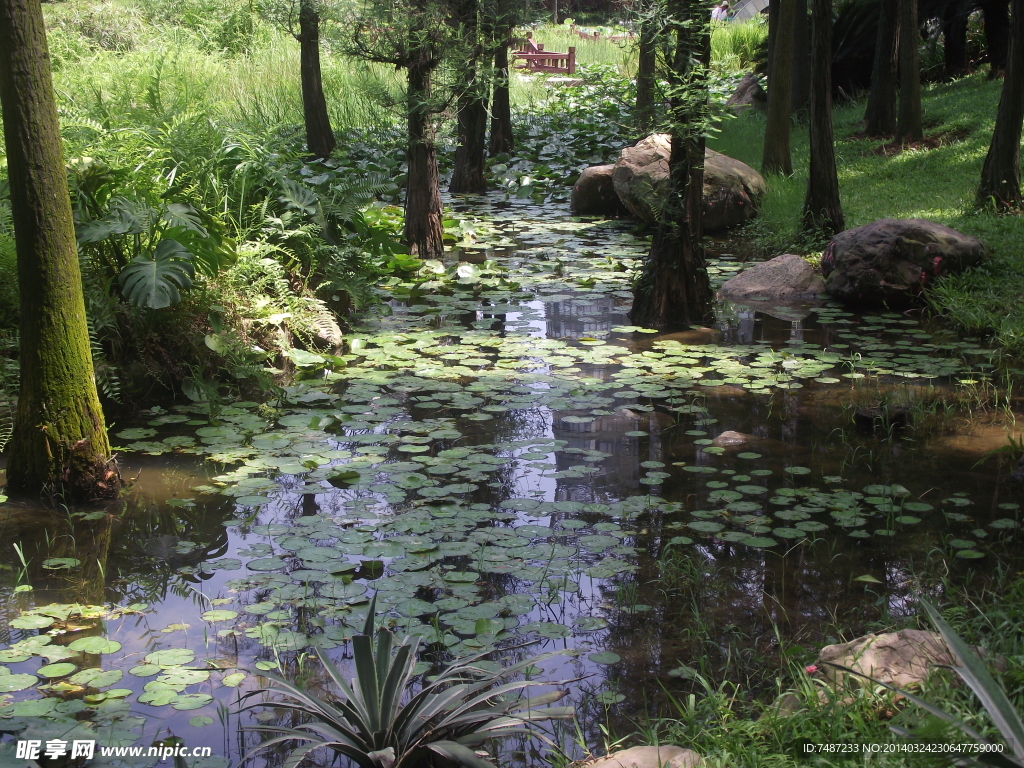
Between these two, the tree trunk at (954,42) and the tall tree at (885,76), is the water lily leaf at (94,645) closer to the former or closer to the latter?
the tall tree at (885,76)

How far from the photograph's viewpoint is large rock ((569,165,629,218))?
12109 mm

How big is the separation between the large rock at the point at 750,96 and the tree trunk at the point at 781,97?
6329 mm

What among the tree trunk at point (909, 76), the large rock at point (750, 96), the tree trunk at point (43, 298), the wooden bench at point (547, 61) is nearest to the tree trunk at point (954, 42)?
the large rock at point (750, 96)

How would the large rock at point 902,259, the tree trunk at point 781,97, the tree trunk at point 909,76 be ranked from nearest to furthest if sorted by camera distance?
the large rock at point 902,259
the tree trunk at point 781,97
the tree trunk at point 909,76

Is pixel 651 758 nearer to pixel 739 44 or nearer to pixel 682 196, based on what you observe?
pixel 682 196

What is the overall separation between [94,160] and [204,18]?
19.1 m

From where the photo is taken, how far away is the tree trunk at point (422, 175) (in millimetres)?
7934

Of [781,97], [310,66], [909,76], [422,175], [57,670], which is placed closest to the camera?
[57,670]

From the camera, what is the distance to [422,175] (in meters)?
8.57

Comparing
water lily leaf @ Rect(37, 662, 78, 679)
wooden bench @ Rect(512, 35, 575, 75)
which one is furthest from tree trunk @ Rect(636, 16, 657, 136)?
wooden bench @ Rect(512, 35, 575, 75)

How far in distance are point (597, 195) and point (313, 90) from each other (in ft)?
14.9

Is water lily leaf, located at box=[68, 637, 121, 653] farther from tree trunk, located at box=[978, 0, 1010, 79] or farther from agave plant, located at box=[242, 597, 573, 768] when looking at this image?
tree trunk, located at box=[978, 0, 1010, 79]

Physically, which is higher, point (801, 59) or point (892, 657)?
point (801, 59)

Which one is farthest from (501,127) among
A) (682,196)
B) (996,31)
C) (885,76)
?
(682,196)
